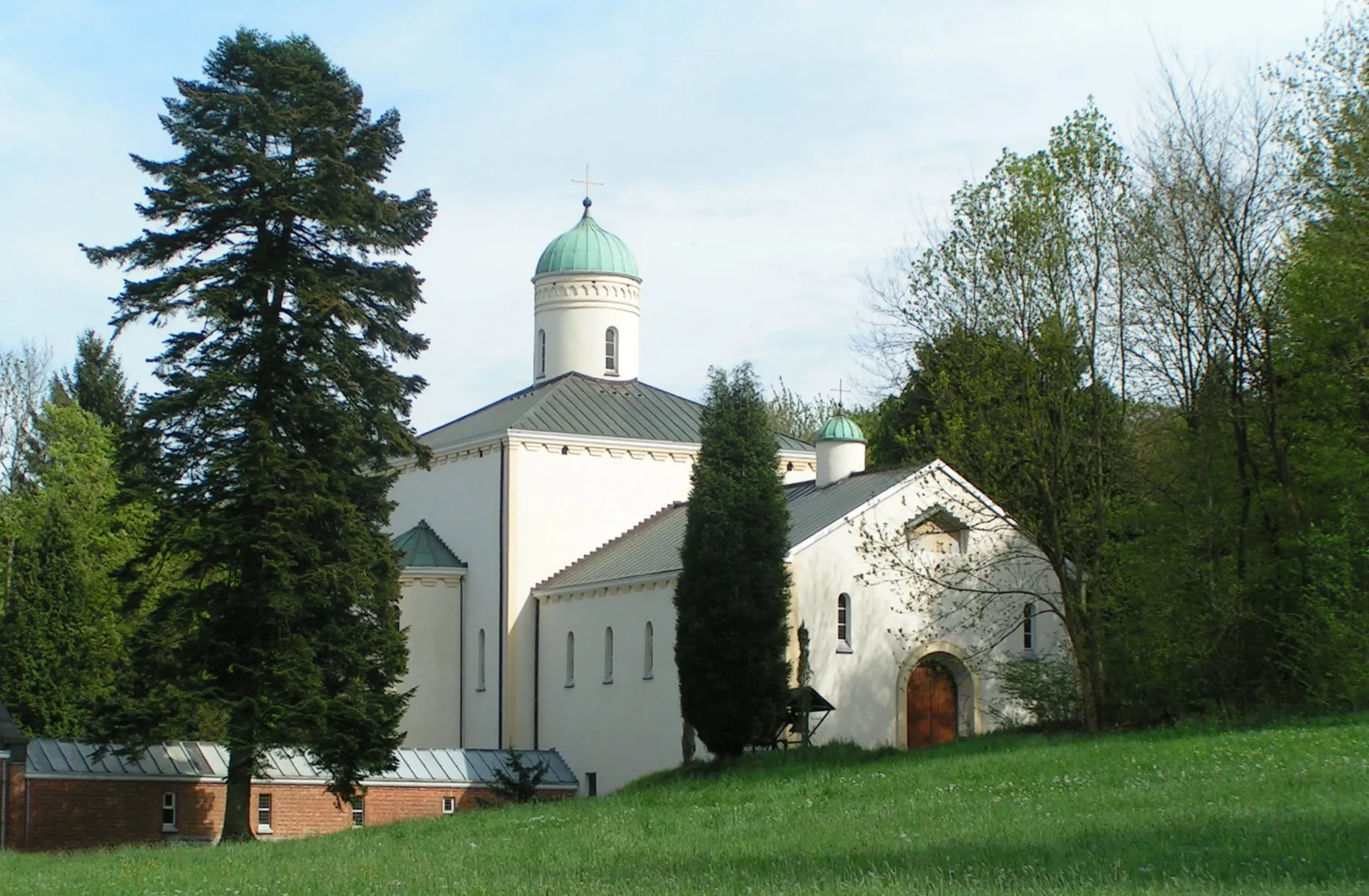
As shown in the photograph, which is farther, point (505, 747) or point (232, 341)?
point (505, 747)

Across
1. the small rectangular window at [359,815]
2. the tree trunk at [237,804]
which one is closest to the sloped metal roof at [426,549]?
the small rectangular window at [359,815]

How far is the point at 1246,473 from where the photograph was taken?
89.9 feet

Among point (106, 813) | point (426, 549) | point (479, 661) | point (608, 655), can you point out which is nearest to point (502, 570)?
point (479, 661)

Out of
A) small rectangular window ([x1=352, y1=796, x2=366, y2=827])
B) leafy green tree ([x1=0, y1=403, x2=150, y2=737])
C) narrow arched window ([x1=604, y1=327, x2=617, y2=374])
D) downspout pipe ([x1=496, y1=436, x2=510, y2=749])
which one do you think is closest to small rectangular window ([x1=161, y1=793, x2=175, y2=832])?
small rectangular window ([x1=352, y1=796, x2=366, y2=827])

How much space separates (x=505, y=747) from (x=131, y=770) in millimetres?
9117

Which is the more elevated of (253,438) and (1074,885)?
(253,438)

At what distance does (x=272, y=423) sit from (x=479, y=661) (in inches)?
508

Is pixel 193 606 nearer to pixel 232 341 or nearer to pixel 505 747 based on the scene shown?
pixel 232 341


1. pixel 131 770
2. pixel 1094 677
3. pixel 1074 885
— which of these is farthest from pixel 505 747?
pixel 1074 885

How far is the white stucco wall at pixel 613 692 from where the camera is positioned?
33.1 meters

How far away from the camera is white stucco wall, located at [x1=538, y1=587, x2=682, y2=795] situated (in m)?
33.1

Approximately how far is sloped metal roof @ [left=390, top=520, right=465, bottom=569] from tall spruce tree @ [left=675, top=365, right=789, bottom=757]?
9.28 m

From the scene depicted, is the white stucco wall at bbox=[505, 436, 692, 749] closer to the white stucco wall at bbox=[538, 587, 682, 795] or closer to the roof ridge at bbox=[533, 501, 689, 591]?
the roof ridge at bbox=[533, 501, 689, 591]

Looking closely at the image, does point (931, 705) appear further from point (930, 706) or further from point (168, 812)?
point (168, 812)
